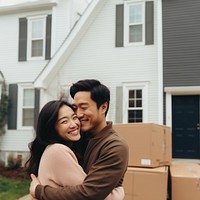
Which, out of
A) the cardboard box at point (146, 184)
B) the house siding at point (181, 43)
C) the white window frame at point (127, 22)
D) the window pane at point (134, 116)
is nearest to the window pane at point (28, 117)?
the window pane at point (134, 116)

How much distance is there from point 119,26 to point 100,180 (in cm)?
898

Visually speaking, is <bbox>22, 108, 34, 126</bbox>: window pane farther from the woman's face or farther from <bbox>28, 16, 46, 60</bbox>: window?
the woman's face

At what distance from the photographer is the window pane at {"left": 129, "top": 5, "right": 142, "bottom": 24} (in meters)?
9.77

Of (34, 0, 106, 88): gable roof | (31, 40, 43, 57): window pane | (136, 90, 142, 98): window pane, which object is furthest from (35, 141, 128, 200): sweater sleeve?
(31, 40, 43, 57): window pane

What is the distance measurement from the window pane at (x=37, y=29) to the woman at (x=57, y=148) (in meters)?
10.3

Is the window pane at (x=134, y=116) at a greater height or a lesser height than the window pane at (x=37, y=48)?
A: lesser

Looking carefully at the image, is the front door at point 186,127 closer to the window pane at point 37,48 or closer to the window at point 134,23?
the window at point 134,23

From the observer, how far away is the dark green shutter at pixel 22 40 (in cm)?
1143

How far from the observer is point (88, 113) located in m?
1.58

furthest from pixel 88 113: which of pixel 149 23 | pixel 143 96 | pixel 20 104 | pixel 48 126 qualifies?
pixel 20 104

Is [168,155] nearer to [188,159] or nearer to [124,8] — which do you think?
[188,159]

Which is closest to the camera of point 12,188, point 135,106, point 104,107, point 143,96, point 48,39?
point 104,107

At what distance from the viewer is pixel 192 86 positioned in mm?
8742

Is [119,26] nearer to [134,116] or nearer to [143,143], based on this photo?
[134,116]
